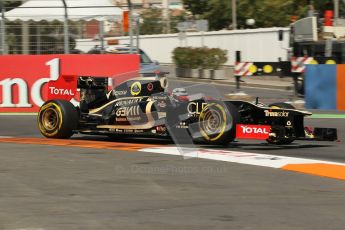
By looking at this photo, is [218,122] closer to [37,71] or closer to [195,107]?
[195,107]

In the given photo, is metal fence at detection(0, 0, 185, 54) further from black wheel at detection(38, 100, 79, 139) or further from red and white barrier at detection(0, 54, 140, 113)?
black wheel at detection(38, 100, 79, 139)

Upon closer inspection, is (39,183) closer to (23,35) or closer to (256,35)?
(23,35)

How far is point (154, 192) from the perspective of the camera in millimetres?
7109

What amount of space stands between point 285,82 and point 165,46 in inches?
786

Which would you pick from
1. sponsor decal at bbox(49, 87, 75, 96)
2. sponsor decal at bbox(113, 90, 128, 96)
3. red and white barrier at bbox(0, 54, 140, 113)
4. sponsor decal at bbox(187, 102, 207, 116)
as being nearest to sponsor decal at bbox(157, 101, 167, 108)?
sponsor decal at bbox(187, 102, 207, 116)

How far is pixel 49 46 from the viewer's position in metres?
18.6

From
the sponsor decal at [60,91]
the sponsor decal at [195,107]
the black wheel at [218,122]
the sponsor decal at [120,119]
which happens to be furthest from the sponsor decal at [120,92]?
the black wheel at [218,122]

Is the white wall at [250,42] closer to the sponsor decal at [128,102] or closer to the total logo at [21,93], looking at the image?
the total logo at [21,93]

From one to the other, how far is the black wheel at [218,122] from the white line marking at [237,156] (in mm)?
211

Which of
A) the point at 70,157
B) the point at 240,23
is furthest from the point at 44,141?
the point at 240,23

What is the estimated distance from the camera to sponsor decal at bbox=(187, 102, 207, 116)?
1027 centimetres

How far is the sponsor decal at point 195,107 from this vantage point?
10.3 m

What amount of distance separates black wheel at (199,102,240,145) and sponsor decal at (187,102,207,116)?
0.38 ft

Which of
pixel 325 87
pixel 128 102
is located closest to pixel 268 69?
pixel 325 87
